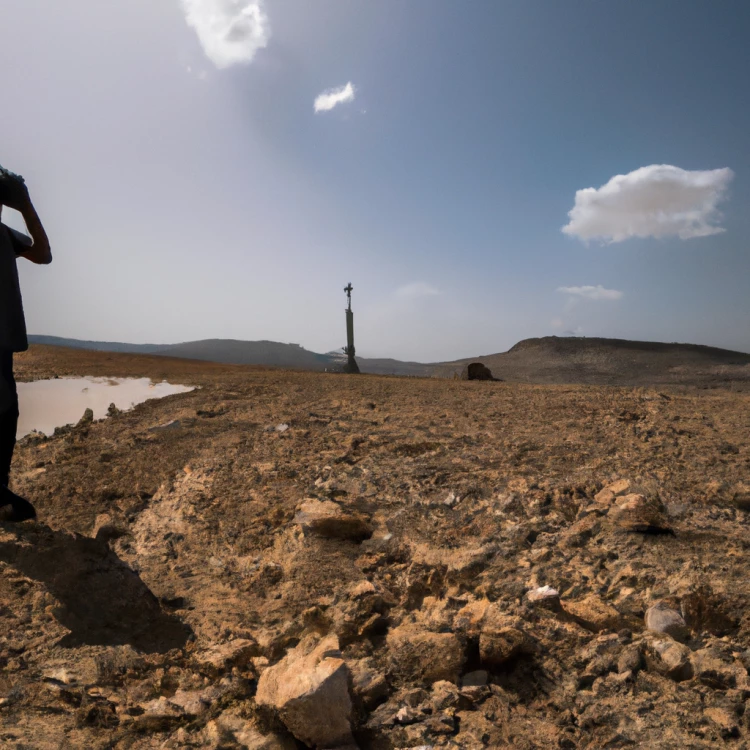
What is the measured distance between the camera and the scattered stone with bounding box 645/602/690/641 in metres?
1.70

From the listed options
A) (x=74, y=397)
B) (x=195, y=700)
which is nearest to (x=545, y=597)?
(x=195, y=700)

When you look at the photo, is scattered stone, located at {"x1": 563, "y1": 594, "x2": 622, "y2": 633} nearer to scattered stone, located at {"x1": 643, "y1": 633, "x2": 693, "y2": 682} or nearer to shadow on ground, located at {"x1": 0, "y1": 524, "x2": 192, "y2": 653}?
scattered stone, located at {"x1": 643, "y1": 633, "x2": 693, "y2": 682}

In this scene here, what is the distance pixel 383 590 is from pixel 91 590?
3.69ft

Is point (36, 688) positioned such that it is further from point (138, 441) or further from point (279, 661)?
point (138, 441)

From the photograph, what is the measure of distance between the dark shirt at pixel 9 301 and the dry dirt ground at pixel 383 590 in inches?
33.4

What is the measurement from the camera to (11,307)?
2.43 m

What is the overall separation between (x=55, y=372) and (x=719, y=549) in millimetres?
9096

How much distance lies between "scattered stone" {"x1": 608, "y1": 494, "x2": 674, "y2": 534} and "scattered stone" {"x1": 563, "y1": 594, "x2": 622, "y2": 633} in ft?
1.95

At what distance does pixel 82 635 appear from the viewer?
5.92ft

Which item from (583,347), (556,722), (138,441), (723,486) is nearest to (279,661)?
(556,722)

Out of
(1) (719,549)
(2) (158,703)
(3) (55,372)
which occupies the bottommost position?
(2) (158,703)

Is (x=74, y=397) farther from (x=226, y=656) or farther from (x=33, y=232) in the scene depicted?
(x=226, y=656)

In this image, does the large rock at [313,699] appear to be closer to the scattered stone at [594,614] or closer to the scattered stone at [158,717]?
the scattered stone at [158,717]

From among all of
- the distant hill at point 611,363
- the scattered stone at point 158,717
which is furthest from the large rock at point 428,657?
the distant hill at point 611,363
